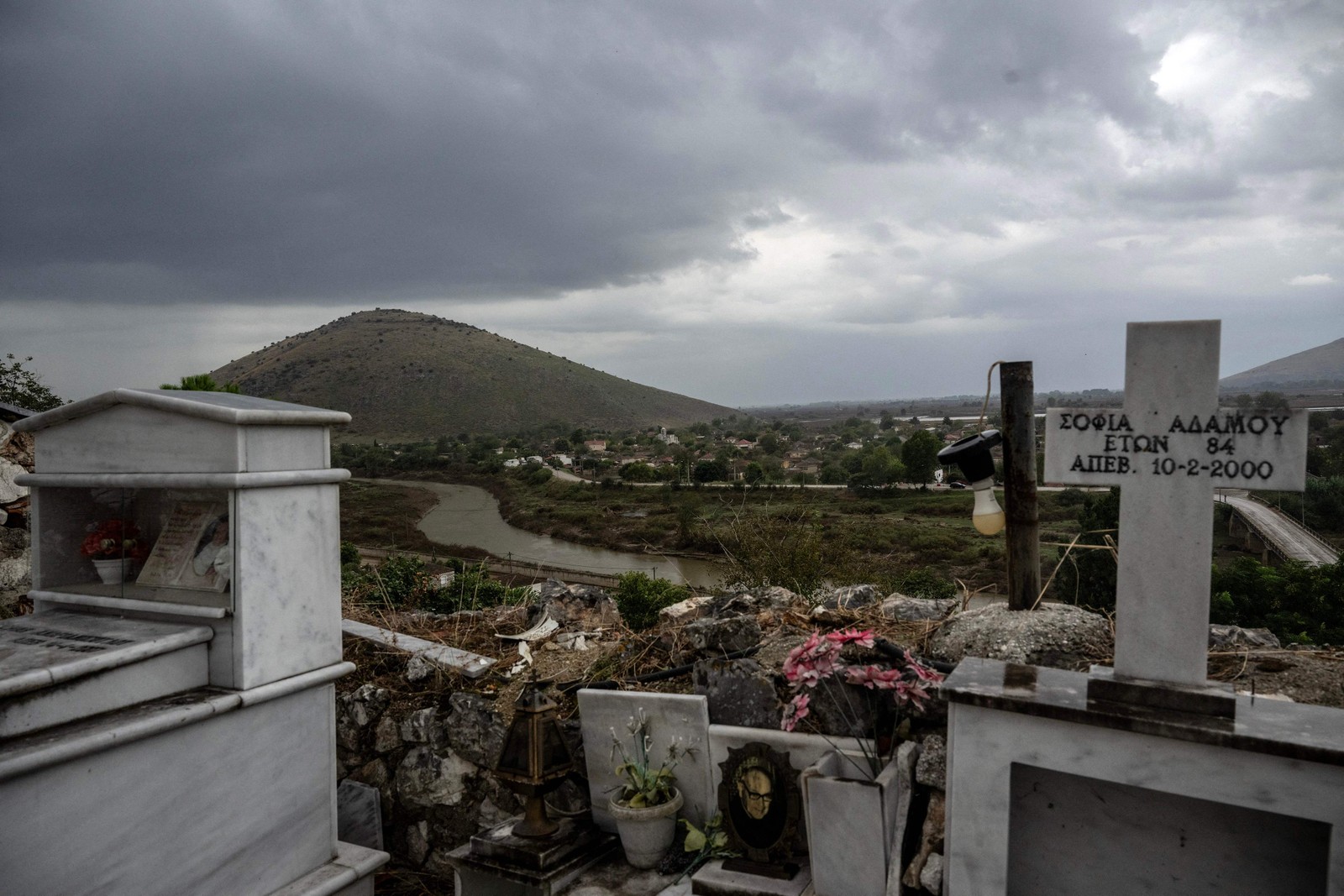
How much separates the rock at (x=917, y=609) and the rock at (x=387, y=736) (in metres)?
3.02

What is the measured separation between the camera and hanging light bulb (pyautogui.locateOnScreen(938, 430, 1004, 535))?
383 cm

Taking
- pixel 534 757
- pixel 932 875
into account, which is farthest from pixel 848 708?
pixel 534 757

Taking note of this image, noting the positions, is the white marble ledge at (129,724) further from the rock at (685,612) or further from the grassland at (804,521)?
the grassland at (804,521)

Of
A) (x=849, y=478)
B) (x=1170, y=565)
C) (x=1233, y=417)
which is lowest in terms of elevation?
(x=849, y=478)

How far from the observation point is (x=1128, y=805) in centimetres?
300

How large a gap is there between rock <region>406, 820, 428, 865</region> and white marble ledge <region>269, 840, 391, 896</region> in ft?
1.83

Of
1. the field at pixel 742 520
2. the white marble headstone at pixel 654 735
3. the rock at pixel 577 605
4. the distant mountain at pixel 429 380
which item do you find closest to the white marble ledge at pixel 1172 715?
the white marble headstone at pixel 654 735

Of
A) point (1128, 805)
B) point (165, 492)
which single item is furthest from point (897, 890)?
point (165, 492)

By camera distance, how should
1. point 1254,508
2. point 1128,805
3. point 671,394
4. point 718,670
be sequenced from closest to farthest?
1. point 1128,805
2. point 718,670
3. point 1254,508
4. point 671,394

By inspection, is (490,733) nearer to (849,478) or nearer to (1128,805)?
(1128,805)

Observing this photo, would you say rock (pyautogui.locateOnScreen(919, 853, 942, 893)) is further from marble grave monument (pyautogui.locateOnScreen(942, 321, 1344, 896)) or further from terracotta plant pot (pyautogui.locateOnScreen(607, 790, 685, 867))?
terracotta plant pot (pyautogui.locateOnScreen(607, 790, 685, 867))

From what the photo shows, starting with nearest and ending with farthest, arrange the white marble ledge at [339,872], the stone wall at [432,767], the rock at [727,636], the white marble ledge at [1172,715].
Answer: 1. the white marble ledge at [1172,715]
2. the white marble ledge at [339,872]
3. the rock at [727,636]
4. the stone wall at [432,767]

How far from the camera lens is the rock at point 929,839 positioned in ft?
10.4

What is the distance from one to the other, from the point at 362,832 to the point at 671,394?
415ft
